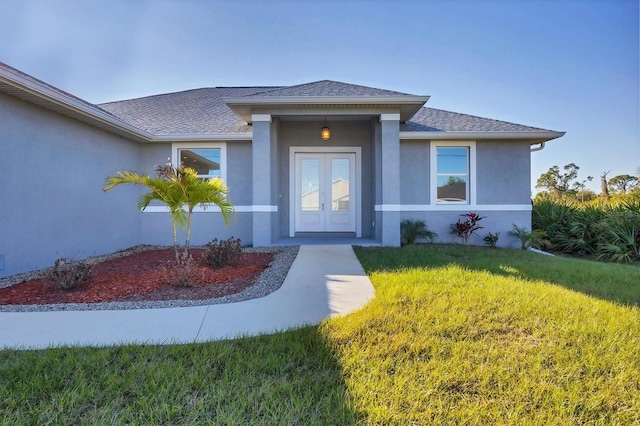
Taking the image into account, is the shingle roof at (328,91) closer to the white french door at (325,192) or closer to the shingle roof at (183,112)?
the shingle roof at (183,112)

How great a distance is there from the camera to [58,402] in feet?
6.78

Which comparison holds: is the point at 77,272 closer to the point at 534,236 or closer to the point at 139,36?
the point at 139,36

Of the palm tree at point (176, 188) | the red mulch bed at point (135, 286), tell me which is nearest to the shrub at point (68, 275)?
the red mulch bed at point (135, 286)

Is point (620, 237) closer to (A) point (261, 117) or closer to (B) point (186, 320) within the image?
(A) point (261, 117)

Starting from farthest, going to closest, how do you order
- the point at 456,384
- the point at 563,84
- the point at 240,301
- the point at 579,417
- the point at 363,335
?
the point at 563,84, the point at 240,301, the point at 363,335, the point at 456,384, the point at 579,417

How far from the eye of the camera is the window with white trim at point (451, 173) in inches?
364

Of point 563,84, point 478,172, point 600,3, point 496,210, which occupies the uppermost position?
point 600,3

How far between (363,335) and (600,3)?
513 inches

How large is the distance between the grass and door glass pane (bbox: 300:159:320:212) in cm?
659

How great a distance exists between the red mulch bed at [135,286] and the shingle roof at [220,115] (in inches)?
169

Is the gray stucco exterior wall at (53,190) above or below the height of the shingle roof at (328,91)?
below

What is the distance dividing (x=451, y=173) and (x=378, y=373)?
8.14 meters

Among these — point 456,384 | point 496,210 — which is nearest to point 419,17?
point 496,210

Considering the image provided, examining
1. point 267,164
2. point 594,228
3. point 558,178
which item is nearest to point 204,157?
point 267,164
